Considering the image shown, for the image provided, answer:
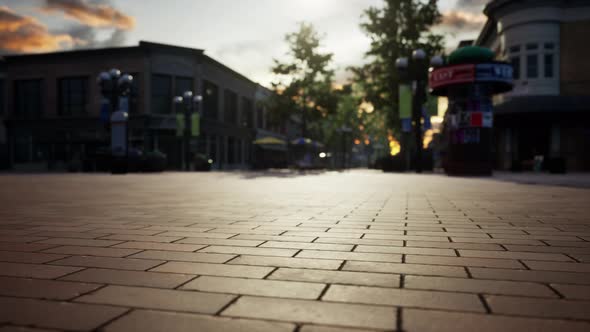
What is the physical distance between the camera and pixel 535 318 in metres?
1.77

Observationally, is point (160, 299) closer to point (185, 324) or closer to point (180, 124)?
point (185, 324)

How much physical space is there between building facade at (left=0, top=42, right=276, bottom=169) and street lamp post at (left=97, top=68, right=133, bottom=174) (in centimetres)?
777

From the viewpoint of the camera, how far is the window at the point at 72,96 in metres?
35.8

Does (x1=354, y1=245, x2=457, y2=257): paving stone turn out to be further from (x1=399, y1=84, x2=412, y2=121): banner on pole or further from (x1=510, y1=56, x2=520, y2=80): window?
(x1=510, y1=56, x2=520, y2=80): window

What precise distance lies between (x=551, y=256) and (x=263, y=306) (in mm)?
2138

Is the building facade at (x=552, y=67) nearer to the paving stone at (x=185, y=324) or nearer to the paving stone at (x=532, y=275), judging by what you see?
the paving stone at (x=532, y=275)

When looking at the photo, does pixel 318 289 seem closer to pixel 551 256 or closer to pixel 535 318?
pixel 535 318

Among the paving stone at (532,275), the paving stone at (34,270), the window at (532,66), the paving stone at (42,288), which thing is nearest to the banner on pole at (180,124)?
the window at (532,66)

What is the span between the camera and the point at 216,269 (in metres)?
2.59

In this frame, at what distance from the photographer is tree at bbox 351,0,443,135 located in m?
29.7

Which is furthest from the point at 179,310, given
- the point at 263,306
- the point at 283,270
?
the point at 283,270

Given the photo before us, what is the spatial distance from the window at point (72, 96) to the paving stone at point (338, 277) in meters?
37.4

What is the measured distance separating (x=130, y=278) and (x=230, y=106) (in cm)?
4152

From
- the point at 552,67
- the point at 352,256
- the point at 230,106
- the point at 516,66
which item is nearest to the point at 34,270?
the point at 352,256
